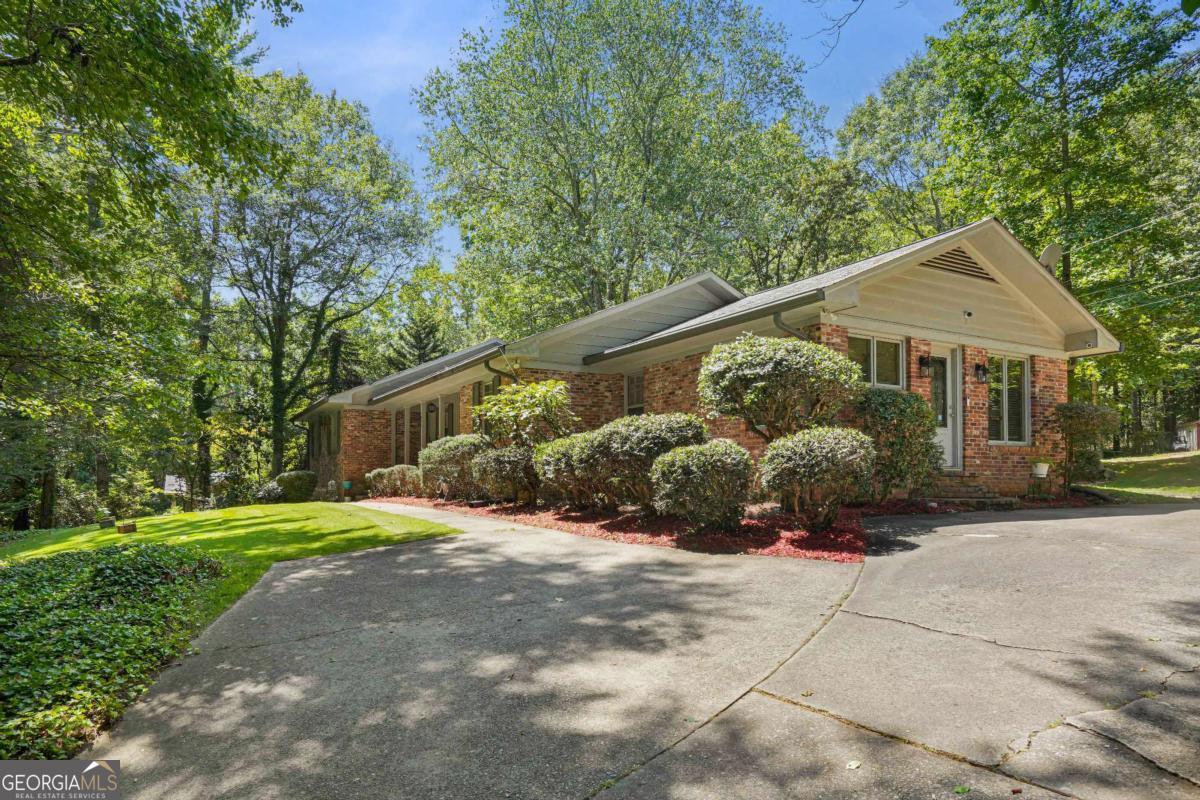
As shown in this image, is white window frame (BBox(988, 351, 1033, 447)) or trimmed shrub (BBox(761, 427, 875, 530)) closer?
trimmed shrub (BBox(761, 427, 875, 530))

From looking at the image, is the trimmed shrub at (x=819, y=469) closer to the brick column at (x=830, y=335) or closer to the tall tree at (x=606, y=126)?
the brick column at (x=830, y=335)

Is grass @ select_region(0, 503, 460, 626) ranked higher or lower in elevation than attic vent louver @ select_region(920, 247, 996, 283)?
lower

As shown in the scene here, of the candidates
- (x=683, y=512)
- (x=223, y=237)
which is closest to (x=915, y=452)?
(x=683, y=512)

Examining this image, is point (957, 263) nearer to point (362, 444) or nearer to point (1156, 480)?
point (1156, 480)

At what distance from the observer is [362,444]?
2123cm

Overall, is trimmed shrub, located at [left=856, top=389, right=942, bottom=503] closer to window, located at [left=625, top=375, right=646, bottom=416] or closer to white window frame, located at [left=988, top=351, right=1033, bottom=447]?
white window frame, located at [left=988, top=351, right=1033, bottom=447]

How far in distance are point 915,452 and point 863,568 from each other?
4370 mm

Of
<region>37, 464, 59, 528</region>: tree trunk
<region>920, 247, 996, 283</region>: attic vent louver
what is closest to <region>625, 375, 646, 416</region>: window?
<region>920, 247, 996, 283</region>: attic vent louver

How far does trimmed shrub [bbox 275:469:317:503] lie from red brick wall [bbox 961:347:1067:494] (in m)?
19.6

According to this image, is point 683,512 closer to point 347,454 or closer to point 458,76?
point 347,454

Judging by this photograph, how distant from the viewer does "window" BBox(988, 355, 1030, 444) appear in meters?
12.2

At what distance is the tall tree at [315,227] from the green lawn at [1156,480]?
80.6ft

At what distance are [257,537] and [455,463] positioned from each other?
4.63 metres

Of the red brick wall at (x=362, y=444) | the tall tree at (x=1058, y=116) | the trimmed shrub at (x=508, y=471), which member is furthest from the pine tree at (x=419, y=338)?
the tall tree at (x=1058, y=116)
